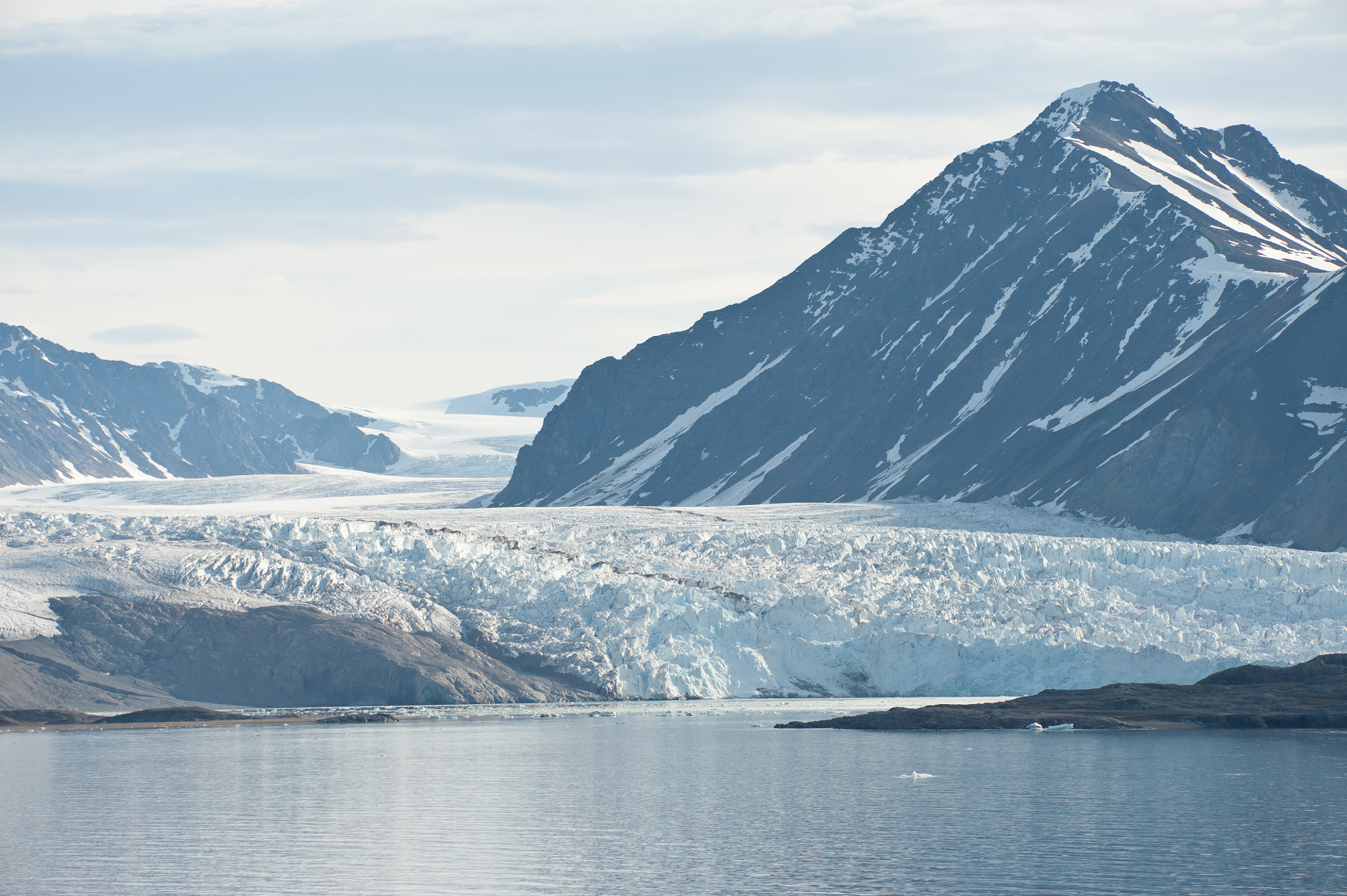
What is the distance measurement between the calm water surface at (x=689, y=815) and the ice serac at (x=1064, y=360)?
63146 mm

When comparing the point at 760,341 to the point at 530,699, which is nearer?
the point at 530,699

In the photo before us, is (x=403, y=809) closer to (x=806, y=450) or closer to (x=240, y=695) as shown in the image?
(x=240, y=695)

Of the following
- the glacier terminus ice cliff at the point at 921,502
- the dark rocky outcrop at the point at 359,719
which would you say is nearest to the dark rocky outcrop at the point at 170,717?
the glacier terminus ice cliff at the point at 921,502

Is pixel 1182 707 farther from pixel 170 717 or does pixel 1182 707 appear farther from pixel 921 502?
pixel 921 502

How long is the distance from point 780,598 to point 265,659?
2521 centimetres

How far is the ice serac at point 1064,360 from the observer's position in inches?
4560

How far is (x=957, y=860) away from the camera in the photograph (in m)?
30.4

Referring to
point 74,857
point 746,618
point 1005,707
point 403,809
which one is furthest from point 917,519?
point 74,857

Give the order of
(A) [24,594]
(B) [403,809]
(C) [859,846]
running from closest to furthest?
1. (C) [859,846]
2. (B) [403,809]
3. (A) [24,594]

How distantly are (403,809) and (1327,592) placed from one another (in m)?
51.8

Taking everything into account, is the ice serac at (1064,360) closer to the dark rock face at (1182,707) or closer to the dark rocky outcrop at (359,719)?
the dark rock face at (1182,707)

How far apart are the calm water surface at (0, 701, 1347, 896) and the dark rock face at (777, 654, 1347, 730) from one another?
201cm

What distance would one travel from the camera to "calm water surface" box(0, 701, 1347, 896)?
29281mm

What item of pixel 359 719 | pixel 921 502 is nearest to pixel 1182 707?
pixel 359 719
